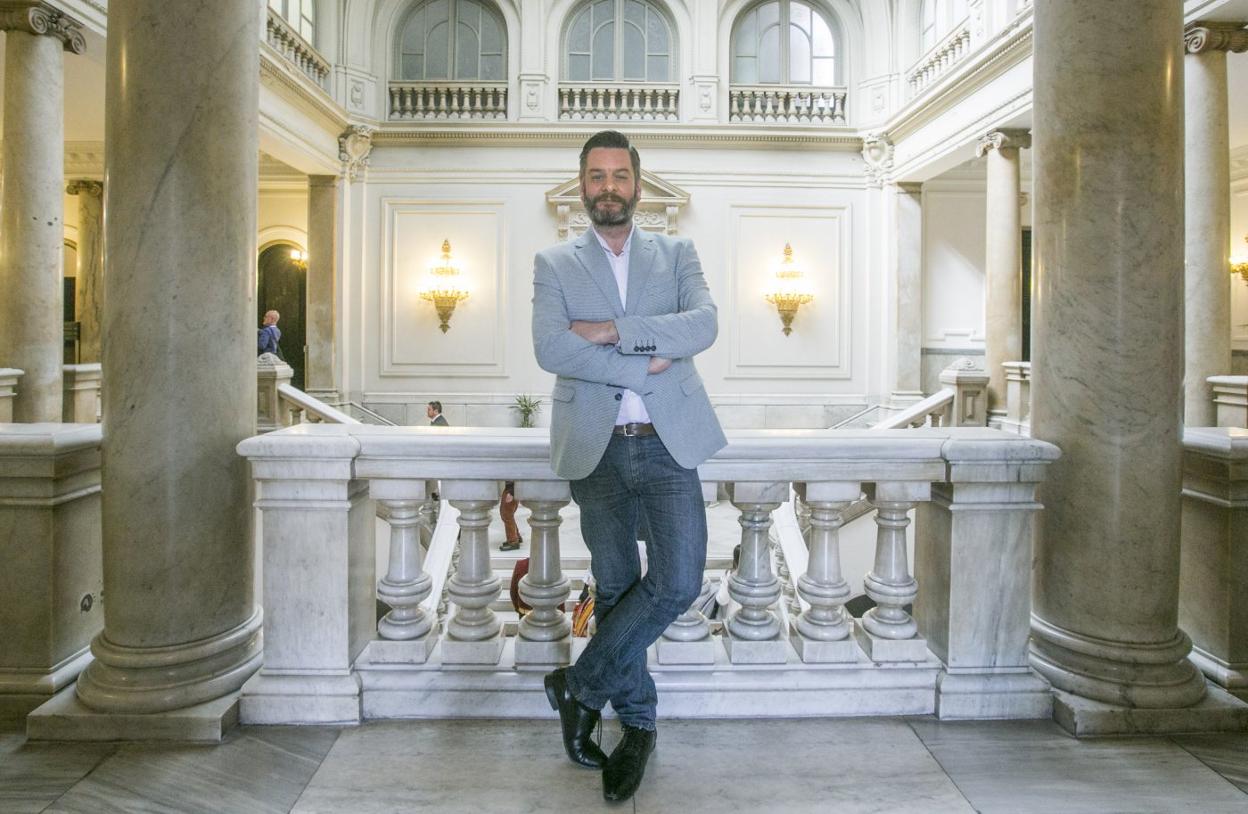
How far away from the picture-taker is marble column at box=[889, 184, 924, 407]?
12.2m

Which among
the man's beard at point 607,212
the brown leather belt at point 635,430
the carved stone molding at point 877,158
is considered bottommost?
the brown leather belt at point 635,430

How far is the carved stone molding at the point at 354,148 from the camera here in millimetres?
12078

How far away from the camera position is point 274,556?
9.25ft

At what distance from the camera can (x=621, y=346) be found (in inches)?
89.8

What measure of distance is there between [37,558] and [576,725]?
204 centimetres

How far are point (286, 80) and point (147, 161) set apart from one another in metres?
8.19

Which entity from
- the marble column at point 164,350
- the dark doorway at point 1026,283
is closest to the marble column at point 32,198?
the marble column at point 164,350

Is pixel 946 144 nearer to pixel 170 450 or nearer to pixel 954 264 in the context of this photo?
pixel 954 264

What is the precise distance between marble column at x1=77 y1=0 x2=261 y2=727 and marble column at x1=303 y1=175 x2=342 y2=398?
955 centimetres

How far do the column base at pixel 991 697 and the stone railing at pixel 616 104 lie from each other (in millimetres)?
10961

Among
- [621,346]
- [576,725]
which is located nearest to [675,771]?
[576,725]

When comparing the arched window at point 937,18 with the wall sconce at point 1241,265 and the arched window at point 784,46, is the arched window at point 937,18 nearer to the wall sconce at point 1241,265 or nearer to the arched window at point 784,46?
the arched window at point 784,46

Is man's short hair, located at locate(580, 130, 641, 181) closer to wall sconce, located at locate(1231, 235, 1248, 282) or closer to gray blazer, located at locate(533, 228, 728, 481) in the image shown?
gray blazer, located at locate(533, 228, 728, 481)

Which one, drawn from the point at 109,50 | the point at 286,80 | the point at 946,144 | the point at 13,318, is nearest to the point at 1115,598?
the point at 109,50
